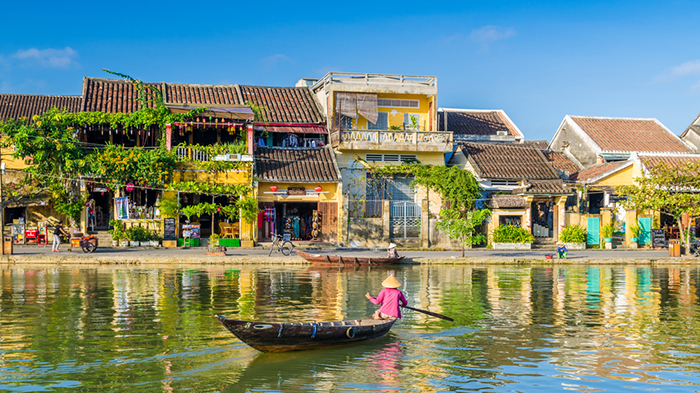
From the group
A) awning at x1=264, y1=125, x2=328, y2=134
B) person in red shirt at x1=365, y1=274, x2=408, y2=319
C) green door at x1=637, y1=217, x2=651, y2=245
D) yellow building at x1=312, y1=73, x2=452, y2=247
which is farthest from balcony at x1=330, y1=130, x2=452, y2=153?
person in red shirt at x1=365, y1=274, x2=408, y2=319

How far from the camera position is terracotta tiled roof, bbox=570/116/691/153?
4212cm

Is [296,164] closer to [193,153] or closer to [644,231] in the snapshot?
[193,153]

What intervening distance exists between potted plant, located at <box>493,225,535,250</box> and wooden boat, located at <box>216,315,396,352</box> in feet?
75.4

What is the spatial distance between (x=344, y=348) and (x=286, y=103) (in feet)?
88.6

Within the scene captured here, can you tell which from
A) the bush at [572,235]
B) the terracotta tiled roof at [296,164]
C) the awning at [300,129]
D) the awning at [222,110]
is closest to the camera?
the terracotta tiled roof at [296,164]

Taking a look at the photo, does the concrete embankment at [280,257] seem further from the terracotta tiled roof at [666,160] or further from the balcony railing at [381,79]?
the balcony railing at [381,79]

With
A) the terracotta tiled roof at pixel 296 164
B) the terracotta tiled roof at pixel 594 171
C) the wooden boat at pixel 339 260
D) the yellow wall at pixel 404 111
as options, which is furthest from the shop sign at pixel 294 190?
the terracotta tiled roof at pixel 594 171

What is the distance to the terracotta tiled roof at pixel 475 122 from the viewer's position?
4378cm

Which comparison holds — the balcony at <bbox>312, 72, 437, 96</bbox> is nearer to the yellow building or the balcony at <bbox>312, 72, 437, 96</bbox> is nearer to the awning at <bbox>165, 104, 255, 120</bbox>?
the yellow building

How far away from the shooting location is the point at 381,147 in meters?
36.5

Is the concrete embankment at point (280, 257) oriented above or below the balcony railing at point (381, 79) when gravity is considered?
below

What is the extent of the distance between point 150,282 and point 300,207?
572 inches

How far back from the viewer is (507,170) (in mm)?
38125

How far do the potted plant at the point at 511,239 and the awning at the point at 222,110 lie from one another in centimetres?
1416
